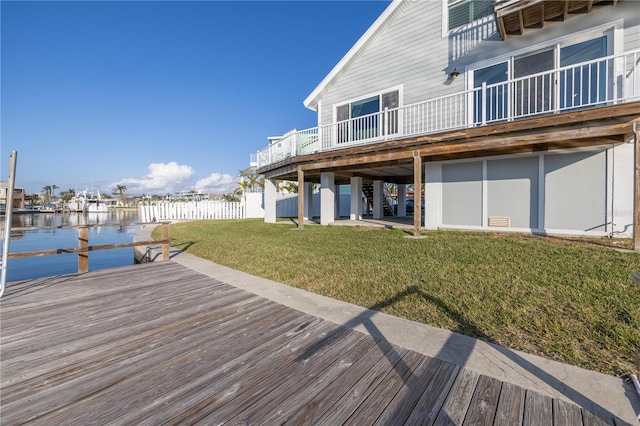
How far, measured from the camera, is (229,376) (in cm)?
195

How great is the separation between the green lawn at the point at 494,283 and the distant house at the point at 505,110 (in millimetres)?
1690

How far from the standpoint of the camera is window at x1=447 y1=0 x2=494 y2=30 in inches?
348

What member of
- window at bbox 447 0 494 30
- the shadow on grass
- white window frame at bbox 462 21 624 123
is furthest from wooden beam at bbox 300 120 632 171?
the shadow on grass

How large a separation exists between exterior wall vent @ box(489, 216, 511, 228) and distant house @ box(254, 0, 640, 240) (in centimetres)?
4

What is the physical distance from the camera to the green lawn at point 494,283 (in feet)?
7.94

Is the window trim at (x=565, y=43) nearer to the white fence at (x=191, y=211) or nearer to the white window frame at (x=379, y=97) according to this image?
the white window frame at (x=379, y=97)

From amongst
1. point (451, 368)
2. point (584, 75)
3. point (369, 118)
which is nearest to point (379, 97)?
point (369, 118)

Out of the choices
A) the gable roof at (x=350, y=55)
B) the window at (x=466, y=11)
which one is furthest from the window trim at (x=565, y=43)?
the gable roof at (x=350, y=55)

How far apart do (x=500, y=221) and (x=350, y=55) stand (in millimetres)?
8582

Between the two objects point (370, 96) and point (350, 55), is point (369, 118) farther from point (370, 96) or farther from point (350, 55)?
point (350, 55)

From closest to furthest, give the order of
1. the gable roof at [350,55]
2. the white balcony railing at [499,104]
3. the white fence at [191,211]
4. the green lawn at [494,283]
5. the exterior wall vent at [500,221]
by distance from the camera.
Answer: the green lawn at [494,283] < the white balcony railing at [499,104] < the exterior wall vent at [500,221] < the gable roof at [350,55] < the white fence at [191,211]

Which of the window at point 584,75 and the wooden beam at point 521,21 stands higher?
the wooden beam at point 521,21

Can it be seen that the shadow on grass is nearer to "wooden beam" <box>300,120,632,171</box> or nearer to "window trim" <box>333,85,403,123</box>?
"wooden beam" <box>300,120,632,171</box>

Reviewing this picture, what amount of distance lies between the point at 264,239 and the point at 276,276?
4074 mm
